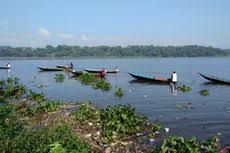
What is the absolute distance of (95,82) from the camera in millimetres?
40125

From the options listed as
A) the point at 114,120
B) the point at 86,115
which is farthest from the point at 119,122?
the point at 86,115

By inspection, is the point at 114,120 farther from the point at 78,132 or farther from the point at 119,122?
the point at 78,132

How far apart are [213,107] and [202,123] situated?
6.06 metres

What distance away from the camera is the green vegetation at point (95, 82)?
36.8 m

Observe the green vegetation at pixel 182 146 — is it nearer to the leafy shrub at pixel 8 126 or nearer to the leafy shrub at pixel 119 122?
the leafy shrub at pixel 119 122

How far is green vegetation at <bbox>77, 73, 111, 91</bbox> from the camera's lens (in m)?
36.8

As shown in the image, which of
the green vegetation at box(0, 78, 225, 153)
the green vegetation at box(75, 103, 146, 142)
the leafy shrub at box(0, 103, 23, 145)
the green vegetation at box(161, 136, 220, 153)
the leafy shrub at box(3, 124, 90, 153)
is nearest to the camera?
the leafy shrub at box(3, 124, 90, 153)

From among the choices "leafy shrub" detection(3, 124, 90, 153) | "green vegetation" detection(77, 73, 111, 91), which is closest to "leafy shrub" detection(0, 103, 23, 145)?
"leafy shrub" detection(3, 124, 90, 153)

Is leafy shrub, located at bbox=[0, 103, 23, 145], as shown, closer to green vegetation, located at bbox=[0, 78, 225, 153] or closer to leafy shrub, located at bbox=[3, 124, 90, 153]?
green vegetation, located at bbox=[0, 78, 225, 153]

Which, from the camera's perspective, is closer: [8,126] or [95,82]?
[8,126]

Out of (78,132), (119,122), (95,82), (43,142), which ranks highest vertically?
(43,142)

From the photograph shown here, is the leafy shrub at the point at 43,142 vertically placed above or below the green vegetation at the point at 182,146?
above

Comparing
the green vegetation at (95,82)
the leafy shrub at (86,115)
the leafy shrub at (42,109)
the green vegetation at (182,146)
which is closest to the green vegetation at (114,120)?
the leafy shrub at (86,115)

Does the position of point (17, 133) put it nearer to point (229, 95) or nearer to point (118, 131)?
point (118, 131)
